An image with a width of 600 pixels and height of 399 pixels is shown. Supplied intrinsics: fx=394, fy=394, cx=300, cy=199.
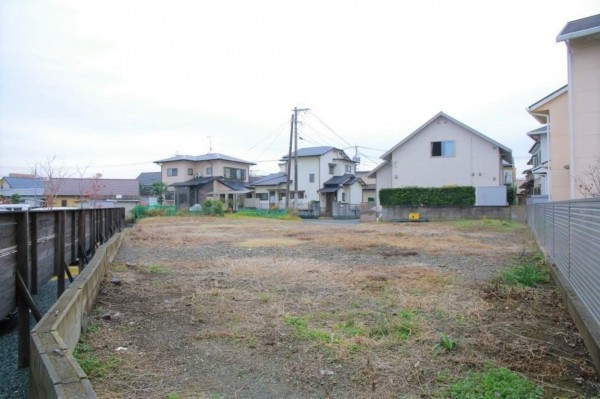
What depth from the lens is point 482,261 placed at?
709 centimetres

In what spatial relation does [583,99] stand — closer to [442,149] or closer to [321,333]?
[321,333]

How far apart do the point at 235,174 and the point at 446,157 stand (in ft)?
83.6

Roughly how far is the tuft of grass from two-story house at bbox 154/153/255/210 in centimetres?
3638

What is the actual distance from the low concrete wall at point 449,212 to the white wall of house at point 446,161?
3018 mm

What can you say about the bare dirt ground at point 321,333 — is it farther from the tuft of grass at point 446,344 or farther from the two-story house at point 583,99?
the two-story house at point 583,99

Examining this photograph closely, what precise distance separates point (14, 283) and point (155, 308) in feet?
4.69

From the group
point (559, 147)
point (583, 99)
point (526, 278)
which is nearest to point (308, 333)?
point (526, 278)

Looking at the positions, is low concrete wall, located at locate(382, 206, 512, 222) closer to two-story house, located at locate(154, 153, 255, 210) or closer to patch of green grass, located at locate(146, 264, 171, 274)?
patch of green grass, located at locate(146, 264, 171, 274)

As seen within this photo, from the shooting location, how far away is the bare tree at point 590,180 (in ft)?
34.2

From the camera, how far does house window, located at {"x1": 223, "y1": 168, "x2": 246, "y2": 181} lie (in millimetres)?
42969

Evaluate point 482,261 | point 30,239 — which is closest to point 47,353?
point 30,239

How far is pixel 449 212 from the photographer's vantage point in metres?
22.2

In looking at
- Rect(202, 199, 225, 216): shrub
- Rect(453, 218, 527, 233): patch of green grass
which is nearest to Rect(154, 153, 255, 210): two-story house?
Rect(202, 199, 225, 216): shrub

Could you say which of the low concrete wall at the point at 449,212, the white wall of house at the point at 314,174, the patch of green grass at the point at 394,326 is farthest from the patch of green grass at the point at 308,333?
the white wall of house at the point at 314,174
